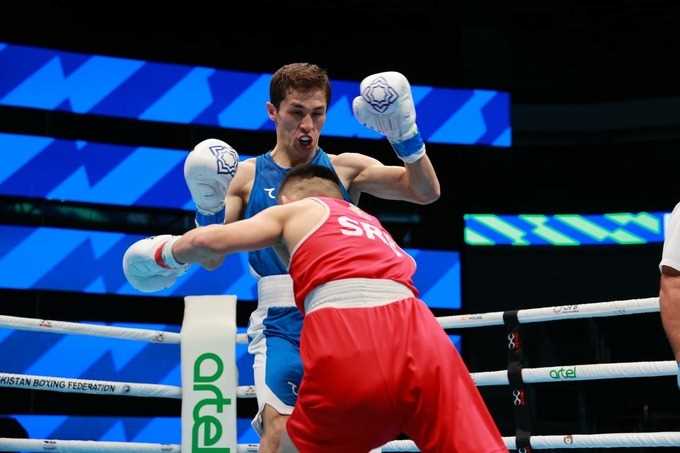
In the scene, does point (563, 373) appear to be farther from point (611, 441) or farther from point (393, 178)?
point (393, 178)

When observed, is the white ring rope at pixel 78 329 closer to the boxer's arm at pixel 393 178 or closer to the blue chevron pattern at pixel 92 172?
the boxer's arm at pixel 393 178

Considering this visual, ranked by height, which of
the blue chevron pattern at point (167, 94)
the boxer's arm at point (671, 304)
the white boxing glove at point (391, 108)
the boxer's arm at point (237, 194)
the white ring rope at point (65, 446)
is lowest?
the white ring rope at point (65, 446)

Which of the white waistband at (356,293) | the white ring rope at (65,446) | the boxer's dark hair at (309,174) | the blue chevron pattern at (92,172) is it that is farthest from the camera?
the blue chevron pattern at (92,172)

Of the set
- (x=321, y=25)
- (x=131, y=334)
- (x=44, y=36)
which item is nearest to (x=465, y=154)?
(x=321, y=25)

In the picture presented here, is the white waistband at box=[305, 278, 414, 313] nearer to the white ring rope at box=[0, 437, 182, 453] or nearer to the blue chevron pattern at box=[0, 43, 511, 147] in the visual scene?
the white ring rope at box=[0, 437, 182, 453]

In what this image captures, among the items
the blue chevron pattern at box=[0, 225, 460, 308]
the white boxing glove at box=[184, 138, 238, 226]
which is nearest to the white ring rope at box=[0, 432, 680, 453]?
the white boxing glove at box=[184, 138, 238, 226]

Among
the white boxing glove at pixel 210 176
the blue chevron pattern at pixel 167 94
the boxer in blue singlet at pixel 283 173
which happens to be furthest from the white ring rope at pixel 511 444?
the blue chevron pattern at pixel 167 94

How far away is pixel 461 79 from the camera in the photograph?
1007cm

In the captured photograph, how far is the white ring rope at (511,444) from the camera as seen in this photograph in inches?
157

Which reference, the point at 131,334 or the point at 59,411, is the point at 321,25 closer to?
the point at 59,411

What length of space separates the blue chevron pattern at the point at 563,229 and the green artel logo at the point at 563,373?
7.05 metres

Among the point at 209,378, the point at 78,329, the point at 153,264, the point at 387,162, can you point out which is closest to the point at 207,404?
the point at 209,378

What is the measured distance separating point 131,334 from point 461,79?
19.5 feet

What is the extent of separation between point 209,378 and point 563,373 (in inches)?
61.6
